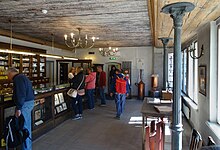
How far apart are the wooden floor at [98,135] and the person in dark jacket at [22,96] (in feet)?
2.35

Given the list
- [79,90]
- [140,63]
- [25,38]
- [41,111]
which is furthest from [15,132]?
[140,63]

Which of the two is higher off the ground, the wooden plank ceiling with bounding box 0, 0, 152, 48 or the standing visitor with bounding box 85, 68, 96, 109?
the wooden plank ceiling with bounding box 0, 0, 152, 48

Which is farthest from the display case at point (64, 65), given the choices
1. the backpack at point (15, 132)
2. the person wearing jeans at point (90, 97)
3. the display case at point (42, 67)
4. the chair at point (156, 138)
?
the chair at point (156, 138)

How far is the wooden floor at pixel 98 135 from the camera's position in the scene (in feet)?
13.6

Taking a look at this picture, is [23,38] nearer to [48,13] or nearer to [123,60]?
[48,13]

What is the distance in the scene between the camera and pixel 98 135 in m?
4.81

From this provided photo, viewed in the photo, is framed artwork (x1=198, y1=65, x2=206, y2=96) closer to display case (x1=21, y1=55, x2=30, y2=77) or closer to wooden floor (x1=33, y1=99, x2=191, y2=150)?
wooden floor (x1=33, y1=99, x2=191, y2=150)

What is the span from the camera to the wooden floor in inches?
163

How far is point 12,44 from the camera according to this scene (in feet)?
24.5

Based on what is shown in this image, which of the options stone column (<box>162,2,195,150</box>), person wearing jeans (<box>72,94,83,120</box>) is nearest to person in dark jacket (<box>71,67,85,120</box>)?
person wearing jeans (<box>72,94,83,120</box>)

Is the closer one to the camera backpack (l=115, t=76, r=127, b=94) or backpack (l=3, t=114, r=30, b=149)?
backpack (l=3, t=114, r=30, b=149)

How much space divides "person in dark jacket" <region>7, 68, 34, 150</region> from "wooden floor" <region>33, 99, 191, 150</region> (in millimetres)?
717

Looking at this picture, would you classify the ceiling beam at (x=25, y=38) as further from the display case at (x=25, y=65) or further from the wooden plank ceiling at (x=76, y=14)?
the display case at (x=25, y=65)

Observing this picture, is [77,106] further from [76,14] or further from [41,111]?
[76,14]
